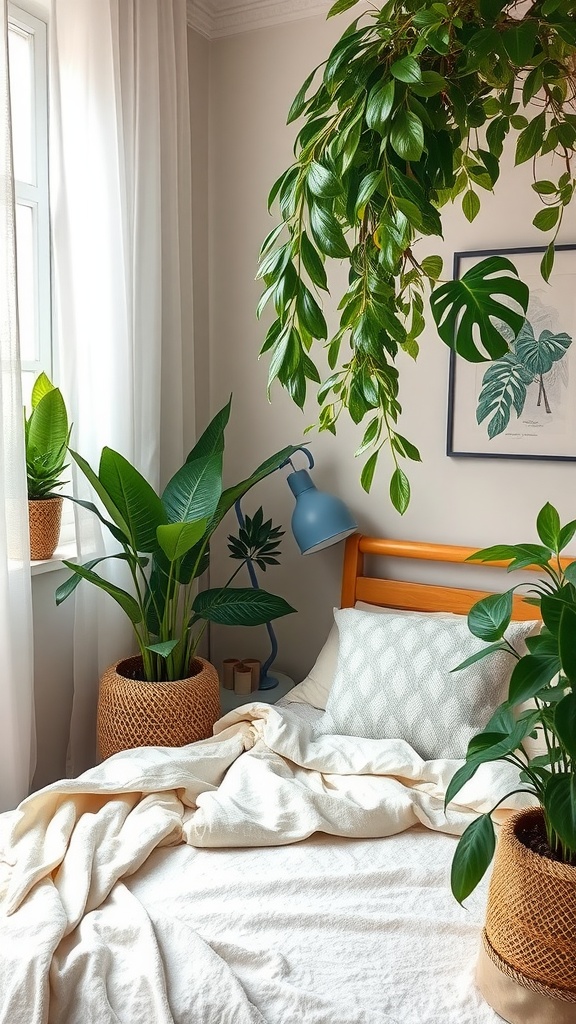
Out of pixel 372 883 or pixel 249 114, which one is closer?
pixel 372 883

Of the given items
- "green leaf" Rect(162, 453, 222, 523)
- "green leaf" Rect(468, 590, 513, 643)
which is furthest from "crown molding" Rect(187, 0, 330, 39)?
"green leaf" Rect(468, 590, 513, 643)

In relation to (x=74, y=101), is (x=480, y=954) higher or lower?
lower

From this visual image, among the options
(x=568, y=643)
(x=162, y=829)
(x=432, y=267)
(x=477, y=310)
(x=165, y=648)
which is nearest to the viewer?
(x=477, y=310)

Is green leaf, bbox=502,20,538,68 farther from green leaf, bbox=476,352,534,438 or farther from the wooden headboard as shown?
the wooden headboard

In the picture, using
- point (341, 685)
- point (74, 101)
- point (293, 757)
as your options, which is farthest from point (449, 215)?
point (293, 757)

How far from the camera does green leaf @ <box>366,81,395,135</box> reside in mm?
764

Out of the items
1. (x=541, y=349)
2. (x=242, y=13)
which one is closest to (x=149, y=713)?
(x=541, y=349)

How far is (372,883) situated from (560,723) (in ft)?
2.95

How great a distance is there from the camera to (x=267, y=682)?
285 cm

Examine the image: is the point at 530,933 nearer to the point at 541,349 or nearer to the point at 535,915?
the point at 535,915

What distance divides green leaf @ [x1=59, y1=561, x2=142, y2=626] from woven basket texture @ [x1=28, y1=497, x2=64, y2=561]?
0.11 metres

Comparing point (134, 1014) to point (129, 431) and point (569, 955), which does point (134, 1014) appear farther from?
point (129, 431)

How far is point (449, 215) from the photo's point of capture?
262 centimetres

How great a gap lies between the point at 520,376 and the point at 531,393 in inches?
2.3
